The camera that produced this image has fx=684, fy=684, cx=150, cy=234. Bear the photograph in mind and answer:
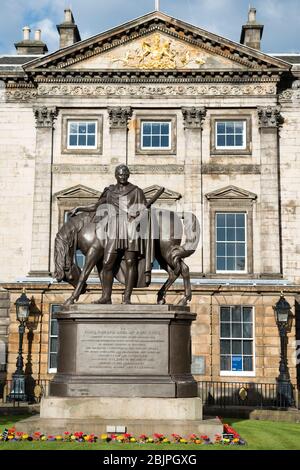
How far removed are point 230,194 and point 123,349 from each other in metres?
19.9

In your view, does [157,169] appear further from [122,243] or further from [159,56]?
[122,243]

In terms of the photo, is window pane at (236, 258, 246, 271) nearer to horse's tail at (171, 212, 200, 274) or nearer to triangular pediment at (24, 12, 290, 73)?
triangular pediment at (24, 12, 290, 73)

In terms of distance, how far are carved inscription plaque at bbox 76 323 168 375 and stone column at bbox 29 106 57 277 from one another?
59.7ft

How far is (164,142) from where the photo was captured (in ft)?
114

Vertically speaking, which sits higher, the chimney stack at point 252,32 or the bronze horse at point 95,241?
the chimney stack at point 252,32

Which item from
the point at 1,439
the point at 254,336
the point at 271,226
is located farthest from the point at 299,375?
the point at 1,439

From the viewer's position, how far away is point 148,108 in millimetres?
34812

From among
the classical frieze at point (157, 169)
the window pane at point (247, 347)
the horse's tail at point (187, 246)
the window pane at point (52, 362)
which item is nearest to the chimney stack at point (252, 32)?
the classical frieze at point (157, 169)

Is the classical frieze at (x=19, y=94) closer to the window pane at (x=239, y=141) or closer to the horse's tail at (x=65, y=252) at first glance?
the window pane at (x=239, y=141)

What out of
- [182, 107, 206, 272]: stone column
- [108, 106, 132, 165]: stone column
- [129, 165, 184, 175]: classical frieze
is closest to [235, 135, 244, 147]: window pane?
[182, 107, 206, 272]: stone column

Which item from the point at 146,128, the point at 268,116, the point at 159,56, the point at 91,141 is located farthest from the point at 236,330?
the point at 159,56

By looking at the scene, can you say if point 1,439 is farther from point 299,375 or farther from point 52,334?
point 299,375

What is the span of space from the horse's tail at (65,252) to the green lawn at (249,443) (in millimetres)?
3672

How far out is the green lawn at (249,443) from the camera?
12664mm
